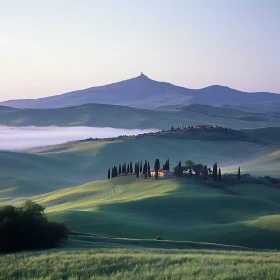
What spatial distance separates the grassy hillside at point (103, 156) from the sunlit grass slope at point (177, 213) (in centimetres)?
3625

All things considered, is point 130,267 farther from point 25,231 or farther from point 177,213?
point 177,213

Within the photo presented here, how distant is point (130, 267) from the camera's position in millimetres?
21500

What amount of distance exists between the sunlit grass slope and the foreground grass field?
20.5 metres

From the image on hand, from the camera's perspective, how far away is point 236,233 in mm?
45188

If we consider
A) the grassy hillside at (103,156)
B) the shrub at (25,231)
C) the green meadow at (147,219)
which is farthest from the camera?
the grassy hillside at (103,156)

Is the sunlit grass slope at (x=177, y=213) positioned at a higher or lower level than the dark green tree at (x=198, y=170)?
lower

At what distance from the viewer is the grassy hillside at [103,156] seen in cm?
13188

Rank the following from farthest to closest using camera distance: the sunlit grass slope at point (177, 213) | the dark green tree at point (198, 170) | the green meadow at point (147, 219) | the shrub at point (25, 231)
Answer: the dark green tree at point (198, 170) < the sunlit grass slope at point (177, 213) < the shrub at point (25, 231) < the green meadow at point (147, 219)

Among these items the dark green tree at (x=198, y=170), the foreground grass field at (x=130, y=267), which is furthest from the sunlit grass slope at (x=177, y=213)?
the foreground grass field at (x=130, y=267)

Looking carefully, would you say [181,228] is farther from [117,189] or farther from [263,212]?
[117,189]

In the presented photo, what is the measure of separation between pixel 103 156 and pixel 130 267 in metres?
145

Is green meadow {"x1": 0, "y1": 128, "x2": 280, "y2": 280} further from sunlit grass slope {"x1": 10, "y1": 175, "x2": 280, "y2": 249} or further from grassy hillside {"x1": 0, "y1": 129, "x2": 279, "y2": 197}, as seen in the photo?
grassy hillside {"x1": 0, "y1": 129, "x2": 279, "y2": 197}

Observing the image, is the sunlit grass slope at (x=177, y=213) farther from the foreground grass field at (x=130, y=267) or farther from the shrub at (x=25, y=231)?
the foreground grass field at (x=130, y=267)

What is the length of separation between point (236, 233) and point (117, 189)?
4411 cm
